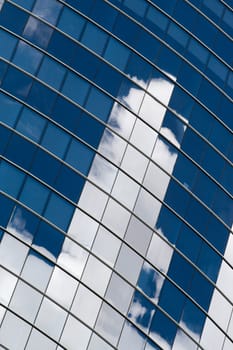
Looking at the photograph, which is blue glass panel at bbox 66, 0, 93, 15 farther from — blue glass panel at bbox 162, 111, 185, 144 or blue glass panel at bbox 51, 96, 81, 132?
blue glass panel at bbox 162, 111, 185, 144

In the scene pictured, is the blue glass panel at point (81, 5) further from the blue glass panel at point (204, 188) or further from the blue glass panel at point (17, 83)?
the blue glass panel at point (204, 188)

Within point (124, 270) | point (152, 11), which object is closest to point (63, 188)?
point (124, 270)

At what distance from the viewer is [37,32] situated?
212 ft

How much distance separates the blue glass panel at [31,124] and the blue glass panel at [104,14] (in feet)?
25.3

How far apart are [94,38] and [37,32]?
3.33m

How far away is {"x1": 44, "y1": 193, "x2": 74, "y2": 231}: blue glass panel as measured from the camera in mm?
60000

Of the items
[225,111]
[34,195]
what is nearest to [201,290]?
[34,195]

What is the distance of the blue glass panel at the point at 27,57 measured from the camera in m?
63.2

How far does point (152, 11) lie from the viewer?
69.2 metres

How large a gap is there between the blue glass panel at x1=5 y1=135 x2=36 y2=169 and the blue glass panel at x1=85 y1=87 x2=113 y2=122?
14.9 feet

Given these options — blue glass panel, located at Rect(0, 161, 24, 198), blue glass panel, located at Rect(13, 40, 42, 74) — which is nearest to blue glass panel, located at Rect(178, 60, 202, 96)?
blue glass panel, located at Rect(13, 40, 42, 74)

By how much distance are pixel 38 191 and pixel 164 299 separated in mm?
8617

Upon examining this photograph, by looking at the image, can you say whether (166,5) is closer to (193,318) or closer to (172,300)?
(172,300)

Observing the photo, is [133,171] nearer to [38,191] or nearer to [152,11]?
[38,191]
